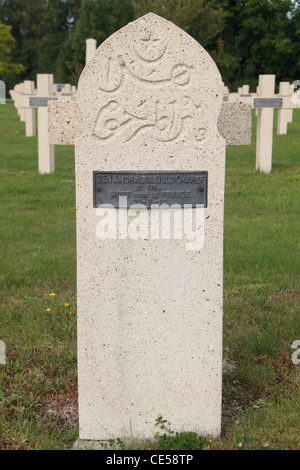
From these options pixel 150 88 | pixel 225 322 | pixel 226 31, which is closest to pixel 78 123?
pixel 150 88

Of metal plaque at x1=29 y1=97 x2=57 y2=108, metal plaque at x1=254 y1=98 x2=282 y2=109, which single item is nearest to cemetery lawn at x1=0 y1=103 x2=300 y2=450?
metal plaque at x1=254 y1=98 x2=282 y2=109

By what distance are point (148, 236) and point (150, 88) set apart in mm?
673

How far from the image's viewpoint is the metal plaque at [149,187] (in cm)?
270

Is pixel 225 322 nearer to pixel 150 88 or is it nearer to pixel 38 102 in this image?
pixel 150 88

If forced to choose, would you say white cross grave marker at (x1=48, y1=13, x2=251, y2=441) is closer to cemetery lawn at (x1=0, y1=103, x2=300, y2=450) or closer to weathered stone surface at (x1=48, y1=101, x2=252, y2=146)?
weathered stone surface at (x1=48, y1=101, x2=252, y2=146)

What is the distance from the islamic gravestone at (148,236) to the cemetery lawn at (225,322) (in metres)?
0.26

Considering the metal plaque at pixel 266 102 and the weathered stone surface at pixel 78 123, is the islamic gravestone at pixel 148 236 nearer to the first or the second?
the weathered stone surface at pixel 78 123

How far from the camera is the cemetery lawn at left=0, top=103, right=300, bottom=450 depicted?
9.83ft

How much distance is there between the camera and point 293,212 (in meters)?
7.24

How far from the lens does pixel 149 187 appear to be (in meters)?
2.71

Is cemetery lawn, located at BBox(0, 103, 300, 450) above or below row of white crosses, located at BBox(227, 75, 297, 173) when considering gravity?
below

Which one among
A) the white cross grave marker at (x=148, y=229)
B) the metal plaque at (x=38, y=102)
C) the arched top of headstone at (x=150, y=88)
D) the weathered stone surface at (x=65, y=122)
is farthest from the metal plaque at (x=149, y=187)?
the metal plaque at (x=38, y=102)

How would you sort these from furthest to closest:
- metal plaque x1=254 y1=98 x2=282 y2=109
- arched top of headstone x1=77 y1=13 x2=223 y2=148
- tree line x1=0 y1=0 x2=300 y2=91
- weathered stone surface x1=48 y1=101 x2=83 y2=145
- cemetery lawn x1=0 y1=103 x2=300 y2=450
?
tree line x1=0 y1=0 x2=300 y2=91, metal plaque x1=254 y1=98 x2=282 y2=109, cemetery lawn x1=0 y1=103 x2=300 y2=450, weathered stone surface x1=48 y1=101 x2=83 y2=145, arched top of headstone x1=77 y1=13 x2=223 y2=148
